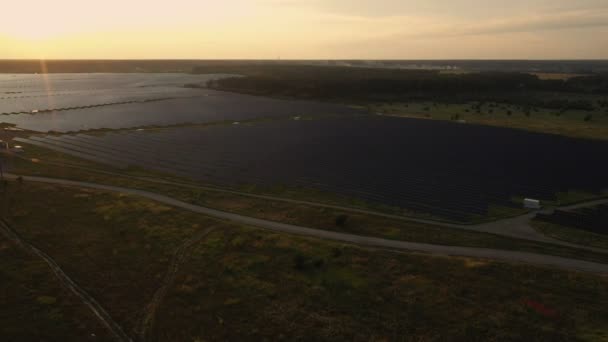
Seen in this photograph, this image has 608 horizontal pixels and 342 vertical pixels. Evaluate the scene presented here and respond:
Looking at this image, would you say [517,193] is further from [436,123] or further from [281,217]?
[436,123]

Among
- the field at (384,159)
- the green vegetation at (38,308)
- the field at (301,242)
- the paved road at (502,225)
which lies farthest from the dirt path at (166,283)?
the field at (384,159)

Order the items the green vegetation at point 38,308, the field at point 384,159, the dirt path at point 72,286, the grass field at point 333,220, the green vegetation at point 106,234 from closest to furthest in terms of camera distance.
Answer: the green vegetation at point 38,308
the dirt path at point 72,286
the green vegetation at point 106,234
the grass field at point 333,220
the field at point 384,159

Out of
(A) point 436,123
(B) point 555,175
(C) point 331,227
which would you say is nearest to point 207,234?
(C) point 331,227

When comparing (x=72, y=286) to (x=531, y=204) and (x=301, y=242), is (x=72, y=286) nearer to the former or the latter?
(x=301, y=242)

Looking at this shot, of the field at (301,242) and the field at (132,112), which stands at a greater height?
the field at (132,112)

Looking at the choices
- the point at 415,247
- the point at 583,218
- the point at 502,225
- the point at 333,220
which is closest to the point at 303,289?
the point at 415,247

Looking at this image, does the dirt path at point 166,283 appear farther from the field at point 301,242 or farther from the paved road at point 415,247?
the paved road at point 415,247

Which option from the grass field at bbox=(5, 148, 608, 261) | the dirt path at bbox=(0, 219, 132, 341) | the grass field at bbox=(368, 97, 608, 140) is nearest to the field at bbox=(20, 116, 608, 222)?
the grass field at bbox=(5, 148, 608, 261)
